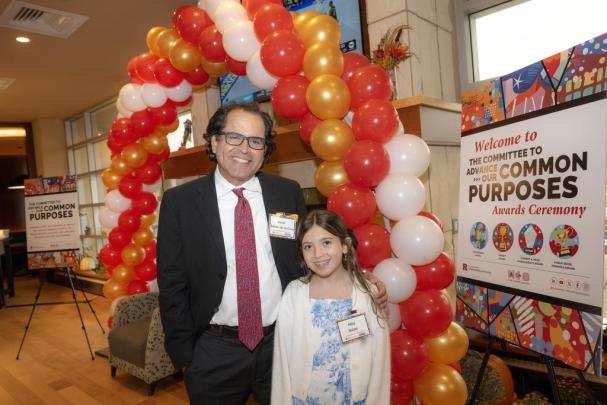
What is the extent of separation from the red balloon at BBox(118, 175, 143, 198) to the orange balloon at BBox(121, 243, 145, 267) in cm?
48

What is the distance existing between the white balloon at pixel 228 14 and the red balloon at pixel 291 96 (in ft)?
1.73

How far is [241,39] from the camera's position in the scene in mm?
2404

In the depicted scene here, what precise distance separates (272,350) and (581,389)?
1.68 m

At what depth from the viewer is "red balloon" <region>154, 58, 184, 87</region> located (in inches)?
121

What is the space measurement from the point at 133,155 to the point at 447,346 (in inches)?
116

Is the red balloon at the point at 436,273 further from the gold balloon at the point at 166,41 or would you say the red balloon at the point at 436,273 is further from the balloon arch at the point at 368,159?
the gold balloon at the point at 166,41

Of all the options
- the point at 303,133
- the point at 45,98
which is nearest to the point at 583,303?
the point at 303,133

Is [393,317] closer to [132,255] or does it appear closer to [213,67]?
[213,67]

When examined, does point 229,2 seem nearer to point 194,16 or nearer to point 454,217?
point 194,16

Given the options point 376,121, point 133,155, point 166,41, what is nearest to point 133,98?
point 133,155

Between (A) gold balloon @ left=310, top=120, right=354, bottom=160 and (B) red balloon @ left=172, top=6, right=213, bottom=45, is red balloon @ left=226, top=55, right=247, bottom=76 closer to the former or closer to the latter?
(B) red balloon @ left=172, top=6, right=213, bottom=45

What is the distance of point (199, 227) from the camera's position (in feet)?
5.26

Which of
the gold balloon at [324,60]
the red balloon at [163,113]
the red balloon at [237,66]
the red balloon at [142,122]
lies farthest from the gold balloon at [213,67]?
the gold balloon at [324,60]

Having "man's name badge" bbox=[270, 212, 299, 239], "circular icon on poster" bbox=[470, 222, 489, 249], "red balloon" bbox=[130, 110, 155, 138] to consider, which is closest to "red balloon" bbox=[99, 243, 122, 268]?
"red balloon" bbox=[130, 110, 155, 138]
